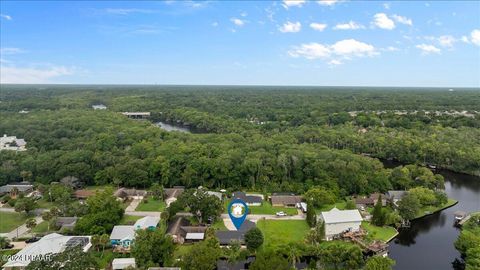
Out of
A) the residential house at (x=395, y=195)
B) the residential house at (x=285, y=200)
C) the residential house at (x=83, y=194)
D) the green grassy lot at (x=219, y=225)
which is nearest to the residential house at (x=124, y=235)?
the green grassy lot at (x=219, y=225)

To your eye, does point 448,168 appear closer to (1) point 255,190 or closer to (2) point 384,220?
(2) point 384,220

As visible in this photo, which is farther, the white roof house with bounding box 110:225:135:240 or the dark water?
the white roof house with bounding box 110:225:135:240

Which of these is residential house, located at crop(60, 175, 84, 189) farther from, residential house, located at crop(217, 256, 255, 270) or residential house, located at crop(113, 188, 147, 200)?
residential house, located at crop(217, 256, 255, 270)

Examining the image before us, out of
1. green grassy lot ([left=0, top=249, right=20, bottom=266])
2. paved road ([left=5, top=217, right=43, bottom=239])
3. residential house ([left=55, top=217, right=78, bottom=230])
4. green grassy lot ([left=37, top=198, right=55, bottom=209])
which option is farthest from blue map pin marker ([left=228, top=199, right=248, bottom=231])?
green grassy lot ([left=37, top=198, right=55, bottom=209])

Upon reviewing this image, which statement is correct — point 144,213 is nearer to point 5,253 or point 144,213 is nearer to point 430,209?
point 5,253

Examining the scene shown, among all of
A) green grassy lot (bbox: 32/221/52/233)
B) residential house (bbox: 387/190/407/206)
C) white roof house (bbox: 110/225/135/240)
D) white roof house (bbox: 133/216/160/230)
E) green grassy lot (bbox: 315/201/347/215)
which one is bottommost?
green grassy lot (bbox: 32/221/52/233)
